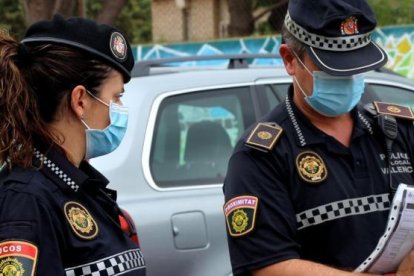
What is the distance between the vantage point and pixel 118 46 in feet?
7.98

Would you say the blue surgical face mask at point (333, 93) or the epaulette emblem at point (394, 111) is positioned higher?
the blue surgical face mask at point (333, 93)

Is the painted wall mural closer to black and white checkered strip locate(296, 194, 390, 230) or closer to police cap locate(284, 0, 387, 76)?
police cap locate(284, 0, 387, 76)

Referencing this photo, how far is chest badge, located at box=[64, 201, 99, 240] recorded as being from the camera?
212 centimetres

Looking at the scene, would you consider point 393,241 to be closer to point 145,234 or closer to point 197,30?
point 145,234

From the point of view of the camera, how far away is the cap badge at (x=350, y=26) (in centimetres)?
242

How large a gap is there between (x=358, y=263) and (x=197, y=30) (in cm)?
1235

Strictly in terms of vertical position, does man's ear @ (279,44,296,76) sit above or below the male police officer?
above

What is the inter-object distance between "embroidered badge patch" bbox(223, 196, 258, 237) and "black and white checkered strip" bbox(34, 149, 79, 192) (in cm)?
46

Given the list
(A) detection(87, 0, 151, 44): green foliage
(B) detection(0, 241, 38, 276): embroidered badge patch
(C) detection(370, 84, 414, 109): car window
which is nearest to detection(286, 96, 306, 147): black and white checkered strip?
(B) detection(0, 241, 38, 276): embroidered badge patch

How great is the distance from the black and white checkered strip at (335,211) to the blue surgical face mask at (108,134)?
0.58 meters

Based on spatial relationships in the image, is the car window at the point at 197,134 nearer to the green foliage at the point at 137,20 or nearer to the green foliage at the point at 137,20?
the green foliage at the point at 137,20

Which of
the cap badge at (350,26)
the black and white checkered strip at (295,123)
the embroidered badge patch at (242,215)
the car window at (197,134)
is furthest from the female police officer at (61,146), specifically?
the car window at (197,134)

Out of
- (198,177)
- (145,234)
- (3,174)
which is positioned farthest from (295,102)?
(198,177)

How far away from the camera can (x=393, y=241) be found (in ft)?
7.43
